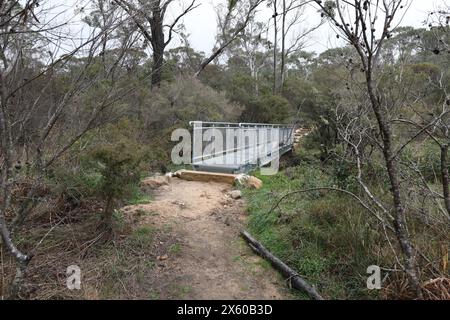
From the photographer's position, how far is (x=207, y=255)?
374 centimetres

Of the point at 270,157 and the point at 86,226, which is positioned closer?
the point at 86,226

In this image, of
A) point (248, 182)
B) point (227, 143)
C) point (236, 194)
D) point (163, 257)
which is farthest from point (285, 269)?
point (227, 143)

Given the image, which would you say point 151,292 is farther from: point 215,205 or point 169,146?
point 169,146

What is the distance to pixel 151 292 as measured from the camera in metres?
3.01

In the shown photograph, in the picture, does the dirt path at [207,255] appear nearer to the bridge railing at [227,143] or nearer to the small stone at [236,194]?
the small stone at [236,194]

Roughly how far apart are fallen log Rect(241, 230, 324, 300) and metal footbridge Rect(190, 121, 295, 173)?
3.48 meters

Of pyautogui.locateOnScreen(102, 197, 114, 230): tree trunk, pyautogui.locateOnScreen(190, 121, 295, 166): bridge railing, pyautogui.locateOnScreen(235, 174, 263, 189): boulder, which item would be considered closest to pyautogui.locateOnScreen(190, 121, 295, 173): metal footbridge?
pyautogui.locateOnScreen(190, 121, 295, 166): bridge railing

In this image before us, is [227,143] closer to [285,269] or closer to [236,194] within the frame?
[236,194]

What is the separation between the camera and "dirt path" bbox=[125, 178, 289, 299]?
3070mm

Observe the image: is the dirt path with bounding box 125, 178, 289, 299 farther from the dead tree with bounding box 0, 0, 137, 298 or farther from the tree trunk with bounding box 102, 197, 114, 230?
the dead tree with bounding box 0, 0, 137, 298

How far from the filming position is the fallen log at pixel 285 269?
2.97 meters

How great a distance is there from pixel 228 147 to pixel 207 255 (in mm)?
4922

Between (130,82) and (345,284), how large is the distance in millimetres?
3060
